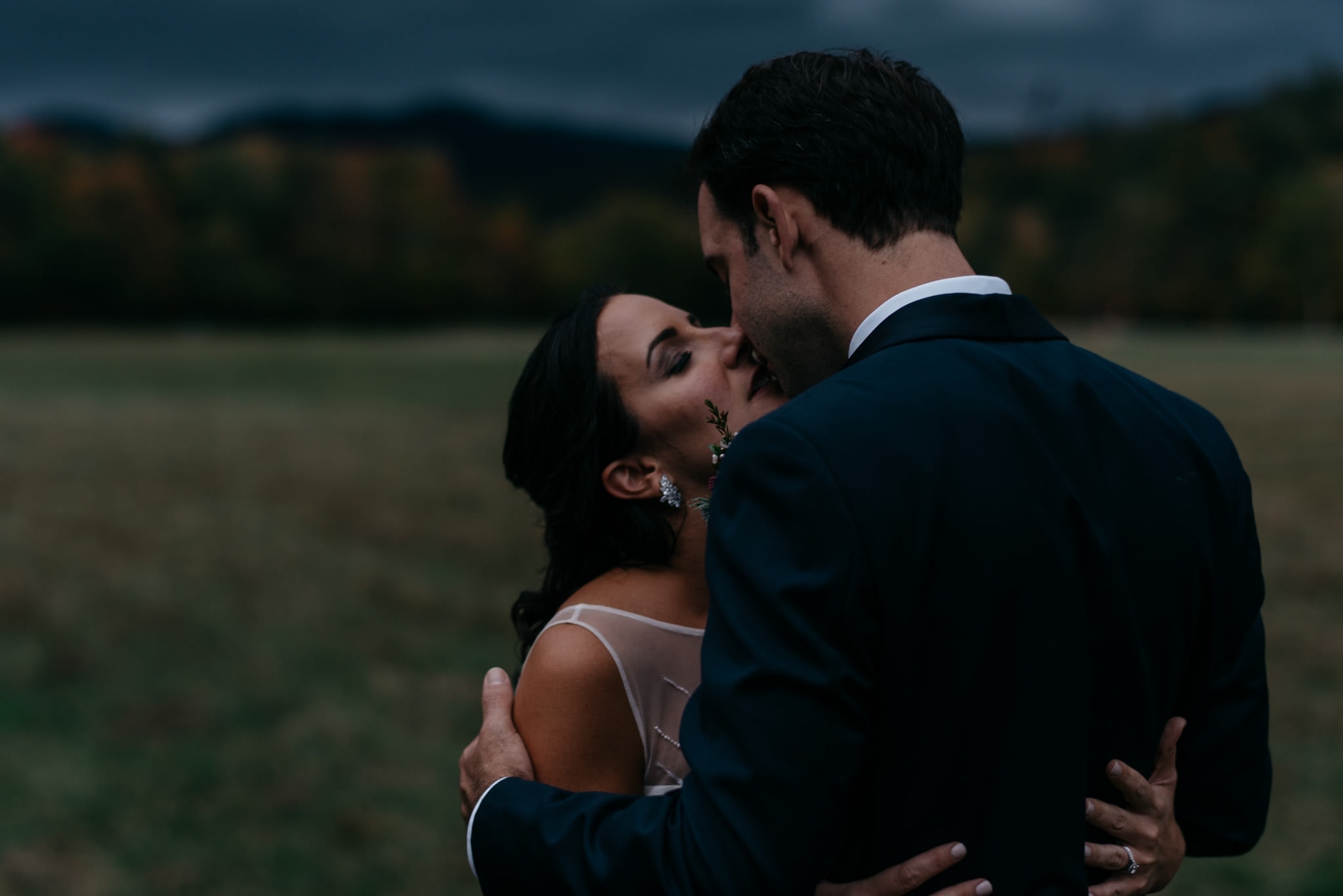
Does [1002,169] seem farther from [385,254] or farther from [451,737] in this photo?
[451,737]

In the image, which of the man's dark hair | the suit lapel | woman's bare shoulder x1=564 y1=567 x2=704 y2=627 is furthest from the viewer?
woman's bare shoulder x1=564 y1=567 x2=704 y2=627

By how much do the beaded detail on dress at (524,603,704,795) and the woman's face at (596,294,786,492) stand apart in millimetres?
443

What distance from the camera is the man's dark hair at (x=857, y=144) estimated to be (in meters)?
2.30

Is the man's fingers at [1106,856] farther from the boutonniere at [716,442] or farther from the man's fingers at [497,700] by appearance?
the man's fingers at [497,700]

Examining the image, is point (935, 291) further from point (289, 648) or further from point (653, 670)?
point (289, 648)

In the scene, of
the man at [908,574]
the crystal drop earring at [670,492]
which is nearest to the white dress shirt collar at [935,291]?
the man at [908,574]

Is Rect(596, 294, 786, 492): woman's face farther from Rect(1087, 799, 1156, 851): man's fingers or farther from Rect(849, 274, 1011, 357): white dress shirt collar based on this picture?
Rect(1087, 799, 1156, 851): man's fingers

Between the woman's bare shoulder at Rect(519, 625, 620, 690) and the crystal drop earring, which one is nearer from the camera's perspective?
the woman's bare shoulder at Rect(519, 625, 620, 690)

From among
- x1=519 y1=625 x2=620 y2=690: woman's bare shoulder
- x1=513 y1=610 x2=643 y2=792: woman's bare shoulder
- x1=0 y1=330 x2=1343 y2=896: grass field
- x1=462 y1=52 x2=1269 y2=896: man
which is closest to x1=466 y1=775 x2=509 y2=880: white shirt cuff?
x1=462 y1=52 x2=1269 y2=896: man

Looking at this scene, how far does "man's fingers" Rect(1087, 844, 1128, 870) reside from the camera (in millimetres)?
2270

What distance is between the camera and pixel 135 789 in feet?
26.2

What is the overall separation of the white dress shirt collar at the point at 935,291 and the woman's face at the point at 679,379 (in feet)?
2.40

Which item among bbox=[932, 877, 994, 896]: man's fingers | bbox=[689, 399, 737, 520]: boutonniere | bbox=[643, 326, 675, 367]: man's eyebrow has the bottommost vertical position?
bbox=[932, 877, 994, 896]: man's fingers

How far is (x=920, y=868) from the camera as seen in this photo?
2.01 metres
